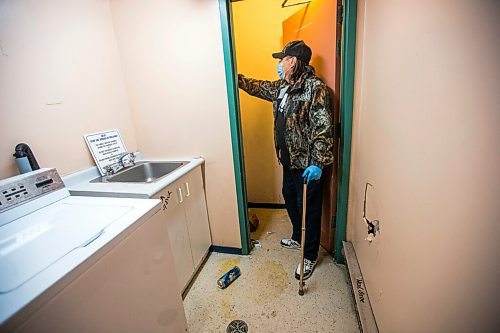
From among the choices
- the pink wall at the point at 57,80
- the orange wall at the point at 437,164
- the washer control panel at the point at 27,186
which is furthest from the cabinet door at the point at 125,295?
the orange wall at the point at 437,164

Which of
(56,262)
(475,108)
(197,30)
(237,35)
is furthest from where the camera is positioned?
(237,35)

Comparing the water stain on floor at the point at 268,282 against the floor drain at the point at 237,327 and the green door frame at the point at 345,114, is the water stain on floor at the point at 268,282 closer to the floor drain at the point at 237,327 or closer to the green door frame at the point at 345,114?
the floor drain at the point at 237,327

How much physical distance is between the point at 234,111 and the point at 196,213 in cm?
85

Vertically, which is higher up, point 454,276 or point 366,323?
point 454,276

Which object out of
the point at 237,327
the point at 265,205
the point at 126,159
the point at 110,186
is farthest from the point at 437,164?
the point at 265,205

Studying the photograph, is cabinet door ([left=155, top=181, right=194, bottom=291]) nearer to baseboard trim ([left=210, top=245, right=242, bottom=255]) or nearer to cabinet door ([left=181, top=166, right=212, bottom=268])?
cabinet door ([left=181, top=166, right=212, bottom=268])

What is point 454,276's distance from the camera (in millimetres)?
542

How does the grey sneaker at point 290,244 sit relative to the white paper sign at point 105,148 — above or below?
below

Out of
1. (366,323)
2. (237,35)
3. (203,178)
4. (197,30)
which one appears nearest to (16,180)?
(203,178)

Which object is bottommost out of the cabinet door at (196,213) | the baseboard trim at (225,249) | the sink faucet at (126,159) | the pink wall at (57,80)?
the baseboard trim at (225,249)

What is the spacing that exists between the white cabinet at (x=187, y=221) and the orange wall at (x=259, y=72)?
100 cm

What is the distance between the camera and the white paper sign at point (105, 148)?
1542 mm

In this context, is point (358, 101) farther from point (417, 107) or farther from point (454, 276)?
point (454, 276)

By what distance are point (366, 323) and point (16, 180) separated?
182 centimetres
